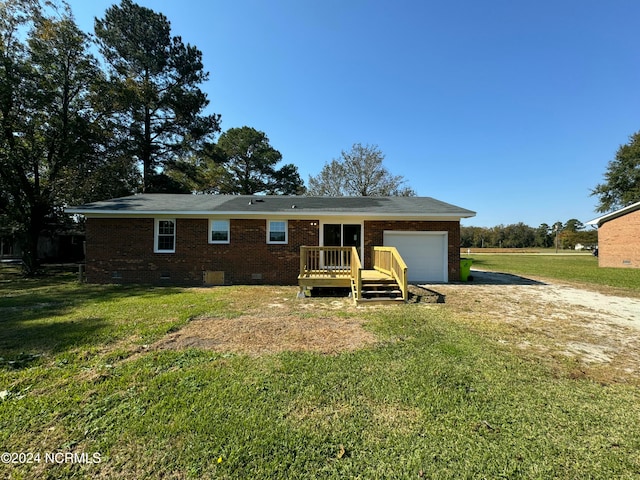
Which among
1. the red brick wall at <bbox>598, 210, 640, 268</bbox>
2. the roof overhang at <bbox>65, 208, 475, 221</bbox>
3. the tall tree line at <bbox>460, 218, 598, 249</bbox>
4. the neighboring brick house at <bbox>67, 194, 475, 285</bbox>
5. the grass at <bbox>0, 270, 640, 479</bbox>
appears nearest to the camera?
the grass at <bbox>0, 270, 640, 479</bbox>

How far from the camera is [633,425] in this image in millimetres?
2615

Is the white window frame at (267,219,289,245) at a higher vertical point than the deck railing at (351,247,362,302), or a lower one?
higher

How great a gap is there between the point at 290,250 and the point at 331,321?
220 inches

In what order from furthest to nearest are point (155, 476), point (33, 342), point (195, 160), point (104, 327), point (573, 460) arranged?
point (195, 160) → point (104, 327) → point (33, 342) → point (573, 460) → point (155, 476)

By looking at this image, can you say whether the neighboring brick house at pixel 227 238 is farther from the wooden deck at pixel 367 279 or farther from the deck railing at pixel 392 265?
the wooden deck at pixel 367 279

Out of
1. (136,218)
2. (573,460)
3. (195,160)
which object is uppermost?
(195,160)

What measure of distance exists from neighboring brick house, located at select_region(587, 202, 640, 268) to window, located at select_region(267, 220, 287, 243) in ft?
76.9

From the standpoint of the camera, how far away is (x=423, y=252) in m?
11.6

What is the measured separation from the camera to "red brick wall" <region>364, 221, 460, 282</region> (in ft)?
37.4

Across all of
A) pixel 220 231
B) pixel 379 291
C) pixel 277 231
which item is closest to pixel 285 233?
pixel 277 231

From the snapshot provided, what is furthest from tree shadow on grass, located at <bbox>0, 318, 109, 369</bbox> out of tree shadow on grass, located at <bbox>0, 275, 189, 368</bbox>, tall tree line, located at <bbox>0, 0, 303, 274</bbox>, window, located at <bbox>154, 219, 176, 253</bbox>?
tall tree line, located at <bbox>0, 0, 303, 274</bbox>

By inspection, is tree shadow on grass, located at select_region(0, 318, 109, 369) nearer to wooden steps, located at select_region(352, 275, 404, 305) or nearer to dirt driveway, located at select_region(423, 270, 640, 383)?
wooden steps, located at select_region(352, 275, 404, 305)

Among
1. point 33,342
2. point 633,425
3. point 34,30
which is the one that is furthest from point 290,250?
point 34,30

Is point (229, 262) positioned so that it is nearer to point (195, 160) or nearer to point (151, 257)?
point (151, 257)
